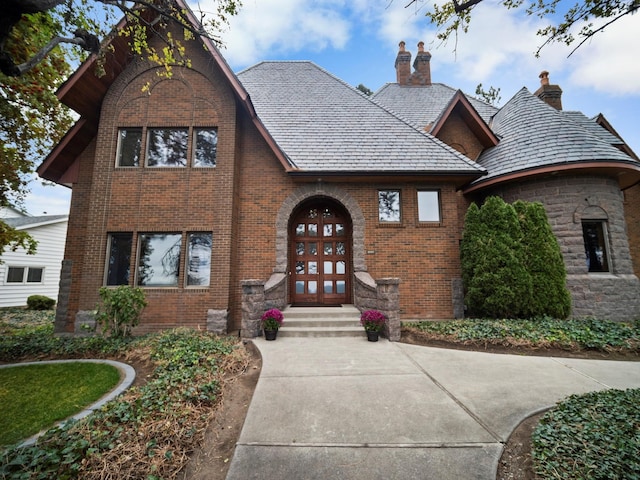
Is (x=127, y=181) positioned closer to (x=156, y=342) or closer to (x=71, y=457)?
(x=156, y=342)

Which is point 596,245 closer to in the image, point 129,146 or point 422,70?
point 422,70

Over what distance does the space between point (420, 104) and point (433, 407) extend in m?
12.8

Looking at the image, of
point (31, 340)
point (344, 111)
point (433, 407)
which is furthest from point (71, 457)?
point (344, 111)

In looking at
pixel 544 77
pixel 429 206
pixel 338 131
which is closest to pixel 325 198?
pixel 338 131

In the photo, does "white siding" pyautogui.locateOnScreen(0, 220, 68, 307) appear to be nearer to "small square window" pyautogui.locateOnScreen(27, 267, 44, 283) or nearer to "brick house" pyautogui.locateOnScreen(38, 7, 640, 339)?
"small square window" pyautogui.locateOnScreen(27, 267, 44, 283)

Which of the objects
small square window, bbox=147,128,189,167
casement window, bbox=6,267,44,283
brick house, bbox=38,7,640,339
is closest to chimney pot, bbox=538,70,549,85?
brick house, bbox=38,7,640,339

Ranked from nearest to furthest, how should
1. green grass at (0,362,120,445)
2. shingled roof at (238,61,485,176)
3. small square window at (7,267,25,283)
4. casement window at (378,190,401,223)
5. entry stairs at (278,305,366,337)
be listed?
1. green grass at (0,362,120,445)
2. entry stairs at (278,305,366,337)
3. shingled roof at (238,61,485,176)
4. casement window at (378,190,401,223)
5. small square window at (7,267,25,283)

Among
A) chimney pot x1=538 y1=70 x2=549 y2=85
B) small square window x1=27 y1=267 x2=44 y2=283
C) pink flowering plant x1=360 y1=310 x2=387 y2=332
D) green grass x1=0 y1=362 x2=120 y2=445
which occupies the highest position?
chimney pot x1=538 y1=70 x2=549 y2=85

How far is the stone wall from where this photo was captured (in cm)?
733

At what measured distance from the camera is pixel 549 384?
3.78 meters

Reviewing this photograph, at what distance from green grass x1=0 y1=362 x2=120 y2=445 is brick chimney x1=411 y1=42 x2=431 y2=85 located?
54.0 feet

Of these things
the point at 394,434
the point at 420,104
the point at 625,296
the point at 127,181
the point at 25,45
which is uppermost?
the point at 420,104

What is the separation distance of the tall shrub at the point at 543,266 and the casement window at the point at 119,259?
10491mm

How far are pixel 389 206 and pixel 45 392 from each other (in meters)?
8.10
